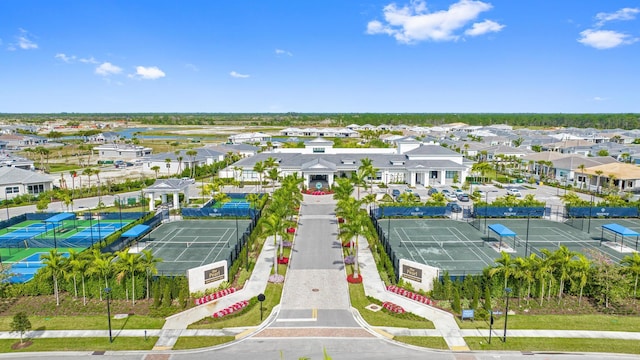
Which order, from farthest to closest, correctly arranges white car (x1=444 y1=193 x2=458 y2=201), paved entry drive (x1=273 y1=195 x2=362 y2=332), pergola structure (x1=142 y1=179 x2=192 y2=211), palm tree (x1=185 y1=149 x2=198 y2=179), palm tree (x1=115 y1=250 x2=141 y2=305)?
1. palm tree (x1=185 y1=149 x2=198 y2=179)
2. white car (x1=444 y1=193 x2=458 y2=201)
3. pergola structure (x1=142 y1=179 x2=192 y2=211)
4. palm tree (x1=115 y1=250 x2=141 y2=305)
5. paved entry drive (x1=273 y1=195 x2=362 y2=332)

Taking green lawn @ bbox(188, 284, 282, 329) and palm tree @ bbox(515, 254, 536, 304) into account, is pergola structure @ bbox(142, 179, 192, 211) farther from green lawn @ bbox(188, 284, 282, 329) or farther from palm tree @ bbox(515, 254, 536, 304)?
palm tree @ bbox(515, 254, 536, 304)

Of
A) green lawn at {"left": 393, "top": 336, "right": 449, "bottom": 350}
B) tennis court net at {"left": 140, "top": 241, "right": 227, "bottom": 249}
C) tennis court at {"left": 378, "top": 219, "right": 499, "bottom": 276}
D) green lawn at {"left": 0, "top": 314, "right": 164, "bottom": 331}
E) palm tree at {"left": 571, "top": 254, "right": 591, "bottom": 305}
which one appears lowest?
green lawn at {"left": 0, "top": 314, "right": 164, "bottom": 331}

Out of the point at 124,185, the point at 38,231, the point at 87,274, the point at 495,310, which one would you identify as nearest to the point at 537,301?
the point at 495,310

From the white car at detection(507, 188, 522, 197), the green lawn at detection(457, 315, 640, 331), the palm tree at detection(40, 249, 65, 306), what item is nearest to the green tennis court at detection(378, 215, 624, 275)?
the green lawn at detection(457, 315, 640, 331)

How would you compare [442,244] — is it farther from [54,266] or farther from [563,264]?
[54,266]

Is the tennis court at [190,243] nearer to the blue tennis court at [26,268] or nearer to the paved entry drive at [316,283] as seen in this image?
the paved entry drive at [316,283]

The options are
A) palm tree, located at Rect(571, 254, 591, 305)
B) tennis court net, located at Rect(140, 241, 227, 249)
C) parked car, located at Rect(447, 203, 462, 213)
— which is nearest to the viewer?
palm tree, located at Rect(571, 254, 591, 305)

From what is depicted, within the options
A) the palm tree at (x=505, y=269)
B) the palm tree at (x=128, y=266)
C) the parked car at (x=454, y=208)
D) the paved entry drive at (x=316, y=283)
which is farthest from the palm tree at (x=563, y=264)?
the palm tree at (x=128, y=266)
